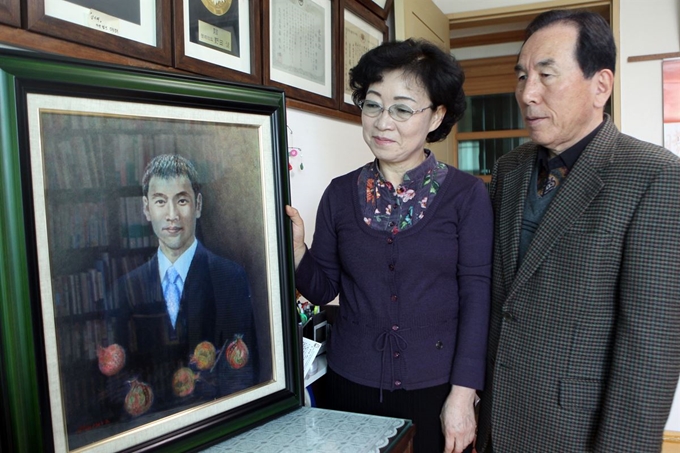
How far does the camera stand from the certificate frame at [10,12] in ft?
2.75

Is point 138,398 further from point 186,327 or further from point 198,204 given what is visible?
point 198,204

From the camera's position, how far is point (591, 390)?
101 cm

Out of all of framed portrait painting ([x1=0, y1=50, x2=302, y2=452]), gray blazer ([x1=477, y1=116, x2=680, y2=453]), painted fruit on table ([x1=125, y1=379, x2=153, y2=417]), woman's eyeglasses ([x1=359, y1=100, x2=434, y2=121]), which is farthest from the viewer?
woman's eyeglasses ([x1=359, y1=100, x2=434, y2=121])

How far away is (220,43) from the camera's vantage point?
1387 millimetres

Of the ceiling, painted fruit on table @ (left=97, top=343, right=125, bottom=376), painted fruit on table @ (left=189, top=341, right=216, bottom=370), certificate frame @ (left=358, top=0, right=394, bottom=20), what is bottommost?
painted fruit on table @ (left=189, top=341, right=216, bottom=370)

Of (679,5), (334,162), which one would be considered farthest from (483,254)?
(679,5)

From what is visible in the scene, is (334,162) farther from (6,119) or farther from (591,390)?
(6,119)

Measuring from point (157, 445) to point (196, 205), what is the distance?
342 millimetres

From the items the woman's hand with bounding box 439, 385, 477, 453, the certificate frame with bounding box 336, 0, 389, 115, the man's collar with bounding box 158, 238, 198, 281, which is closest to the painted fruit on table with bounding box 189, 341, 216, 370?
the man's collar with bounding box 158, 238, 198, 281

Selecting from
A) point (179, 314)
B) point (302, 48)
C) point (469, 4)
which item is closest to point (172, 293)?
point (179, 314)

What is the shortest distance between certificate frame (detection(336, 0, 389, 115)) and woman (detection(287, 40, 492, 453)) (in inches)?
35.1

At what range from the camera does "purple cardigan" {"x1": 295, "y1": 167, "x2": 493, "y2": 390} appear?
1.12 m

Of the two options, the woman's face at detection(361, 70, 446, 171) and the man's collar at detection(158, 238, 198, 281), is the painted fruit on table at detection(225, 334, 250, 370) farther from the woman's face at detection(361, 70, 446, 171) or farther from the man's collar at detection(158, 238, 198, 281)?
the woman's face at detection(361, 70, 446, 171)

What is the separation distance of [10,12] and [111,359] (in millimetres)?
573
